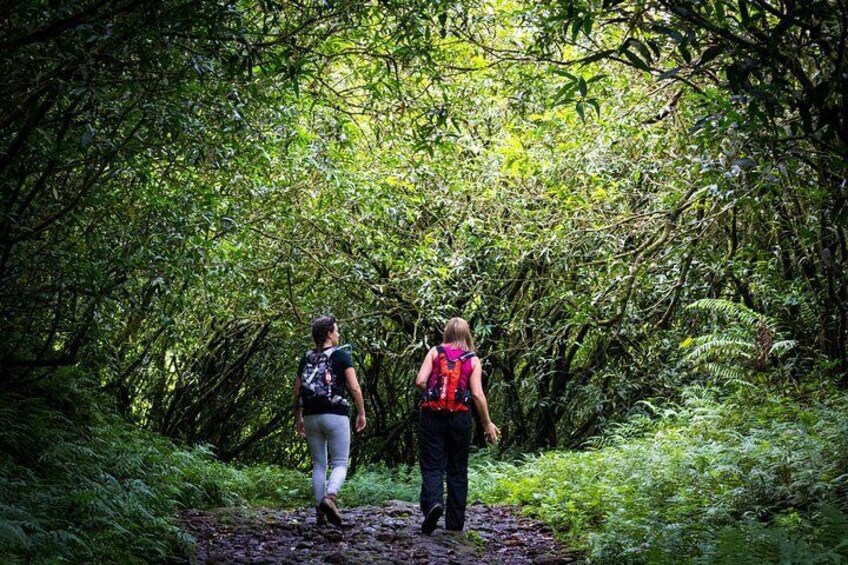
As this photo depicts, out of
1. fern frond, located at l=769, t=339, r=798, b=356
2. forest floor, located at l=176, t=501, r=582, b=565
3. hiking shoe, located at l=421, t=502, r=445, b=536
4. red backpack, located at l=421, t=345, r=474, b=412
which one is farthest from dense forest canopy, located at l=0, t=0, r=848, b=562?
red backpack, located at l=421, t=345, r=474, b=412

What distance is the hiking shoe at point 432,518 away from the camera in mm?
7930

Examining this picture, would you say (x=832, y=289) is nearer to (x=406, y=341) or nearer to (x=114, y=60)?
(x=114, y=60)

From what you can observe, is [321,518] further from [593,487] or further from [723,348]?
[723,348]

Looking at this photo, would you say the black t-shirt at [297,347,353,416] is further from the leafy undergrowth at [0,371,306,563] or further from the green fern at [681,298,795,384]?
the green fern at [681,298,795,384]

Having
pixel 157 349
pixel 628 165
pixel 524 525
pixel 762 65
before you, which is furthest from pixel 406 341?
pixel 762 65

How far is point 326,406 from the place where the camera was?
8.43 m

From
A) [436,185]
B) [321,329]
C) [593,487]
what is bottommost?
[593,487]

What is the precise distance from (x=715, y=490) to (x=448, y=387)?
2579 millimetres

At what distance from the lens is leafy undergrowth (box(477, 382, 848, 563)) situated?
5.54m

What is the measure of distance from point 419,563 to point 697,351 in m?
5.87

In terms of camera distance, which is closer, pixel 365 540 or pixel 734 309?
pixel 365 540

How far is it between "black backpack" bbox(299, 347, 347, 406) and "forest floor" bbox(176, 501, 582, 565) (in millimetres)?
1231

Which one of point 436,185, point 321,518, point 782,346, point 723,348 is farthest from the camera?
point 436,185

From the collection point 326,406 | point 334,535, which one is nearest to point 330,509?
point 334,535
